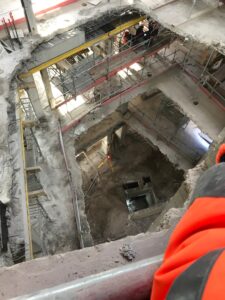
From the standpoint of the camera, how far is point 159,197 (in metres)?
8.69

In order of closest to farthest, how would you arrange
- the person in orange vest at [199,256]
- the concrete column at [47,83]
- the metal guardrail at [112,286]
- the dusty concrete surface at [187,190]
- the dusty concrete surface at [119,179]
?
the person in orange vest at [199,256]
the metal guardrail at [112,286]
the dusty concrete surface at [187,190]
the concrete column at [47,83]
the dusty concrete surface at [119,179]

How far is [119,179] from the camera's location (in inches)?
361

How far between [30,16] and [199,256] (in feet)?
14.6

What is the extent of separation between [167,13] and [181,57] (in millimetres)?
1911

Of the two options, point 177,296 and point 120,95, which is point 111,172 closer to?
point 120,95

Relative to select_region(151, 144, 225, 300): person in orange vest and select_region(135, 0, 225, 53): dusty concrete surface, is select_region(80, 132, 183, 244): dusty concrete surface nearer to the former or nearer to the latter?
select_region(135, 0, 225, 53): dusty concrete surface

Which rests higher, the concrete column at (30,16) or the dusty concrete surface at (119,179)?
the dusty concrete surface at (119,179)

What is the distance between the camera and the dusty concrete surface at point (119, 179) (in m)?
8.30

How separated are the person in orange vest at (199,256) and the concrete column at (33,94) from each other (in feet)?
13.7

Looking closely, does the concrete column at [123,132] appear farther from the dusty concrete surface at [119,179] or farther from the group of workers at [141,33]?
the group of workers at [141,33]

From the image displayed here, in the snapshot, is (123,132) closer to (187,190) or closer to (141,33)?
(141,33)

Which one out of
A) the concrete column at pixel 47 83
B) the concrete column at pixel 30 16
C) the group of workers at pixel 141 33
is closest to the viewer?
the concrete column at pixel 30 16

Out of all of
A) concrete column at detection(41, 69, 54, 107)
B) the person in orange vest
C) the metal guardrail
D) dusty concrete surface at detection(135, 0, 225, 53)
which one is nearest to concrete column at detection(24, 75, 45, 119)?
concrete column at detection(41, 69, 54, 107)

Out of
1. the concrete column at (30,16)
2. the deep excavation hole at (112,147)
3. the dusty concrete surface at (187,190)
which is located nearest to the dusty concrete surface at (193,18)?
the deep excavation hole at (112,147)
